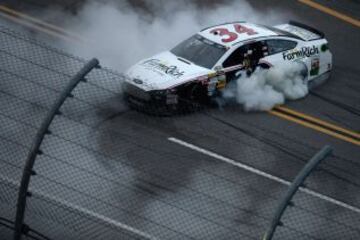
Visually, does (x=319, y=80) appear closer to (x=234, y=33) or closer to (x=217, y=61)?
(x=234, y=33)

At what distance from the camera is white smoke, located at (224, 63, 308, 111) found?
13.2 meters

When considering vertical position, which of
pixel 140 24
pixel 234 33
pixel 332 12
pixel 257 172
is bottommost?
pixel 257 172

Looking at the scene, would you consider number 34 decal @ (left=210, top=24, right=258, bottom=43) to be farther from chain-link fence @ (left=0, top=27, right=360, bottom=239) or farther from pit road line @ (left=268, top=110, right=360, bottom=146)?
chain-link fence @ (left=0, top=27, right=360, bottom=239)

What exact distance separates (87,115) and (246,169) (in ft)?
10.3

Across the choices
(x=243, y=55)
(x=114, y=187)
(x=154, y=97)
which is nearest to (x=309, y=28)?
(x=243, y=55)

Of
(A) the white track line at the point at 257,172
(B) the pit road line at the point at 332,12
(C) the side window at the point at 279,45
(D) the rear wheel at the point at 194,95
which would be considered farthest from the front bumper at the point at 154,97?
(B) the pit road line at the point at 332,12

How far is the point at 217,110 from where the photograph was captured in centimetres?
1294

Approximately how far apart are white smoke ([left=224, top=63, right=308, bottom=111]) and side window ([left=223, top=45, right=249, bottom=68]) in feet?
0.81

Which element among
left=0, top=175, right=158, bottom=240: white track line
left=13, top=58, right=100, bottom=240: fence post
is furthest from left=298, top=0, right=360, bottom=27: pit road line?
left=13, top=58, right=100, bottom=240: fence post

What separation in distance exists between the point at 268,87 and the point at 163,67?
6.41 ft

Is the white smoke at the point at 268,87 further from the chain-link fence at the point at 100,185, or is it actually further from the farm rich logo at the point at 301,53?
the chain-link fence at the point at 100,185

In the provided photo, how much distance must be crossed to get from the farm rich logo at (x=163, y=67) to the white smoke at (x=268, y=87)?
0.98 meters

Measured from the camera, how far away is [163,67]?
42.2 ft

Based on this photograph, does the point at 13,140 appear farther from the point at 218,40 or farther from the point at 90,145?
the point at 218,40
